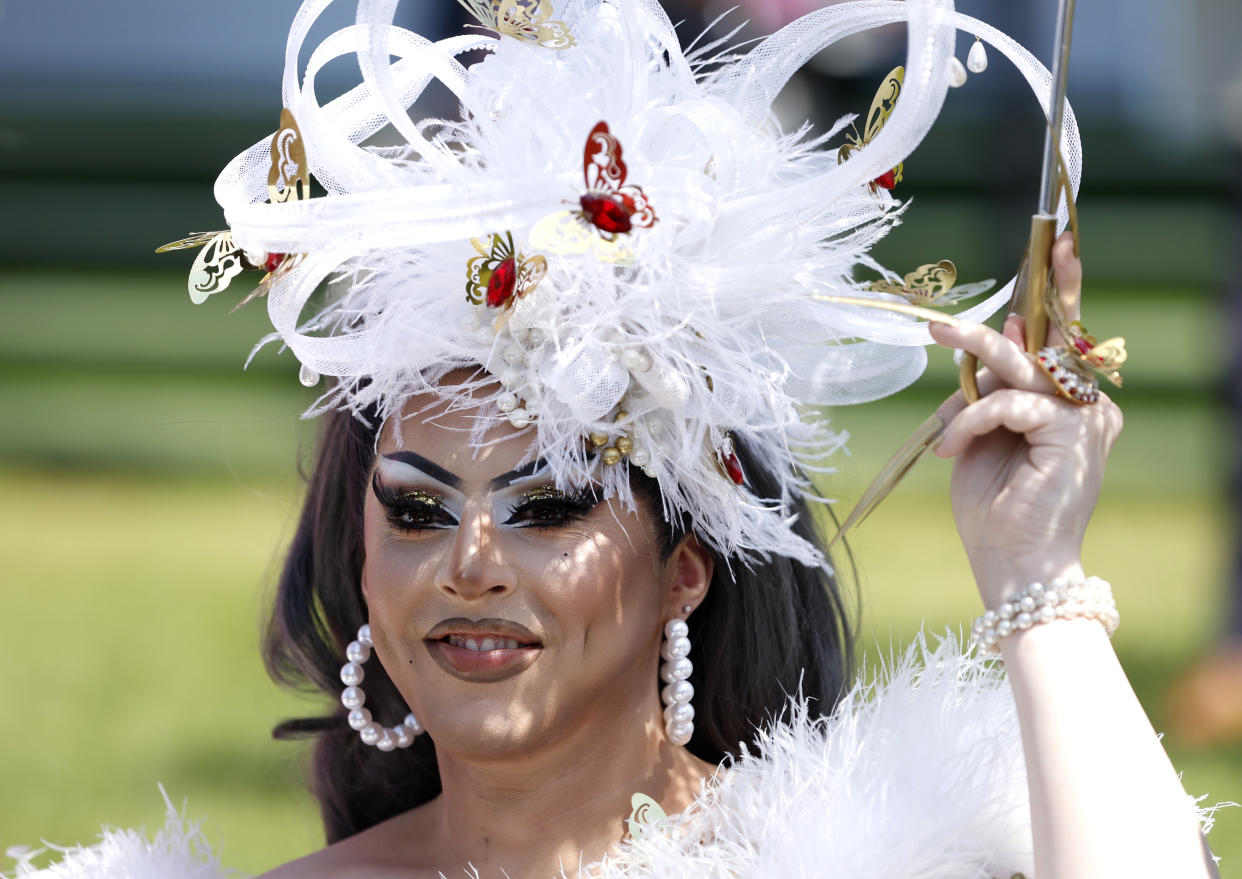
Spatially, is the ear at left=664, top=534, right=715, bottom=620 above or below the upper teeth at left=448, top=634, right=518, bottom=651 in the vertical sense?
above

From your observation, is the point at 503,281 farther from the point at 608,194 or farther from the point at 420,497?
the point at 420,497

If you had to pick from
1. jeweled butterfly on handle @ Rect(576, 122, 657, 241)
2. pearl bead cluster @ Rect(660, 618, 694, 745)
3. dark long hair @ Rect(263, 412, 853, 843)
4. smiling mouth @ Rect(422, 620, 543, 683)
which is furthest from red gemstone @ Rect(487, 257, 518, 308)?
pearl bead cluster @ Rect(660, 618, 694, 745)

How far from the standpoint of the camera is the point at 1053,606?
2.06 meters

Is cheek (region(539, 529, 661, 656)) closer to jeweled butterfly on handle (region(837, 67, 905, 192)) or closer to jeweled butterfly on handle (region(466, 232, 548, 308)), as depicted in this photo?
jeweled butterfly on handle (region(466, 232, 548, 308))

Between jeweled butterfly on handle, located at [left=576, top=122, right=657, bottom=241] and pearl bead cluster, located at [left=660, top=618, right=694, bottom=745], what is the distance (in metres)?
0.74

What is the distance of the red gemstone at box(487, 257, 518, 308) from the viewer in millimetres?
2381

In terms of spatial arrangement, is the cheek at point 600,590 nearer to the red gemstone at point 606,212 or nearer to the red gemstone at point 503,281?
the red gemstone at point 503,281

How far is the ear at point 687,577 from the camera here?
105 inches

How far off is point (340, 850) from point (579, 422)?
101 cm

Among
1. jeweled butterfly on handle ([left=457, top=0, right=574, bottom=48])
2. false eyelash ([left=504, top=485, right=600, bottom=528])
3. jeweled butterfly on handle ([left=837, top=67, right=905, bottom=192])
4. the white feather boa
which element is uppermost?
jeweled butterfly on handle ([left=457, top=0, right=574, bottom=48])

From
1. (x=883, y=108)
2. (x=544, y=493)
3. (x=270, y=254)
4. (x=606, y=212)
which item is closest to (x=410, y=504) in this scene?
(x=544, y=493)

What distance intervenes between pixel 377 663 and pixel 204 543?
6.19m

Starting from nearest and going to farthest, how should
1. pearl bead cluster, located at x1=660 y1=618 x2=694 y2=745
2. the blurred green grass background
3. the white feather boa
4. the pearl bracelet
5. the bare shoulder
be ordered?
1. the pearl bracelet
2. the white feather boa
3. pearl bead cluster, located at x1=660 y1=618 x2=694 y2=745
4. the bare shoulder
5. the blurred green grass background

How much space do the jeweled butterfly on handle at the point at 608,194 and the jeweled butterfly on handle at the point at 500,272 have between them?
12cm
